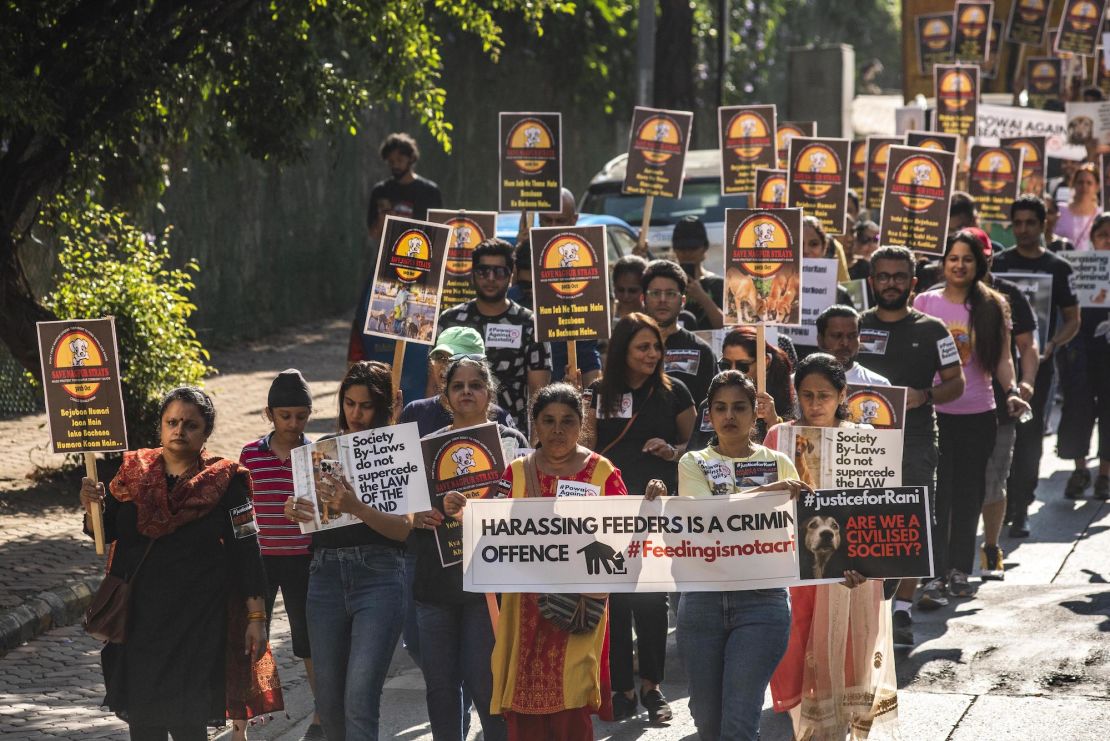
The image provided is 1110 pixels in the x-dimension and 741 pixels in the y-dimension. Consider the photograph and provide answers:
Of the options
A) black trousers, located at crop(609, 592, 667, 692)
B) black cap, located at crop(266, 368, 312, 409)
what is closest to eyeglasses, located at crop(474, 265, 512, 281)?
black trousers, located at crop(609, 592, 667, 692)

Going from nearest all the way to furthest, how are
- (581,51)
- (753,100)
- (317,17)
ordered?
(317,17)
(581,51)
(753,100)

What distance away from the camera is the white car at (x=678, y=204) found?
16219 millimetres

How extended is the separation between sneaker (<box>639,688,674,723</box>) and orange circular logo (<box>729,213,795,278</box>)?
2262 mm

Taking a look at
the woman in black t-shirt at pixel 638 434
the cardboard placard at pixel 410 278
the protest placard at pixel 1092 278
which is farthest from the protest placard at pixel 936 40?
the woman in black t-shirt at pixel 638 434

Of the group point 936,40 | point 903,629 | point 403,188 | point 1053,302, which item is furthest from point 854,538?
point 936,40

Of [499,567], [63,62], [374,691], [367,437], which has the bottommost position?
[374,691]

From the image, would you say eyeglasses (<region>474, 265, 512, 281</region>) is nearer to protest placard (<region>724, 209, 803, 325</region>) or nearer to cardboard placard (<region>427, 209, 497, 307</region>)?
protest placard (<region>724, 209, 803, 325</region>)

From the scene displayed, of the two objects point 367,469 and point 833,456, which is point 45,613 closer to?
point 367,469

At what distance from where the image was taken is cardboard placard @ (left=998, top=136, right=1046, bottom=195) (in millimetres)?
14688

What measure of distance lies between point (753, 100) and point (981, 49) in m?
16.0

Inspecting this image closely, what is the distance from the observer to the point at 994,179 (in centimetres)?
1396

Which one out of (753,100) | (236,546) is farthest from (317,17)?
(753,100)

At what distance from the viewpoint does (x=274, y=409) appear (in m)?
6.43

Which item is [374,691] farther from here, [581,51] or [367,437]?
[581,51]
